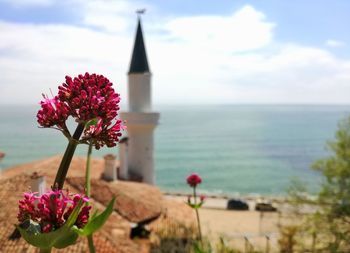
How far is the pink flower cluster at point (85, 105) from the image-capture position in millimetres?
1475

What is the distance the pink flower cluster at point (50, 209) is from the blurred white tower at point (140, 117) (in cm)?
2075

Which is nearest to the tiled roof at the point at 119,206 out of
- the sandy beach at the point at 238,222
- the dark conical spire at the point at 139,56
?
the sandy beach at the point at 238,222

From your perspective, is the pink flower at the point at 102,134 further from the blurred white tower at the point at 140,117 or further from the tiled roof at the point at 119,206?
the blurred white tower at the point at 140,117

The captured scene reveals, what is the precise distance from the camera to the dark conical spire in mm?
22344

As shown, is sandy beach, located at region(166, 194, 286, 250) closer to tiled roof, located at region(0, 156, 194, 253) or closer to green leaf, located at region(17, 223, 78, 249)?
tiled roof, located at region(0, 156, 194, 253)

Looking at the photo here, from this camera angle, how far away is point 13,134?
105m

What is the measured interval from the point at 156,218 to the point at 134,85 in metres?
8.97

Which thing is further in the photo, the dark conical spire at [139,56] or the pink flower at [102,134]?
the dark conical spire at [139,56]

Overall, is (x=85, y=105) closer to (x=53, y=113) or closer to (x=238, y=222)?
(x=53, y=113)

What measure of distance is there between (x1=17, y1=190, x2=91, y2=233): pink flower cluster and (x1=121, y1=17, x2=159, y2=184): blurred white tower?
20.7 m

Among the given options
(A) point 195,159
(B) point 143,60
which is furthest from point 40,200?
(A) point 195,159

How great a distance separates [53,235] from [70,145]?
1.00 ft

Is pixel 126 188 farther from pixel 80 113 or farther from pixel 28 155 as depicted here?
pixel 28 155

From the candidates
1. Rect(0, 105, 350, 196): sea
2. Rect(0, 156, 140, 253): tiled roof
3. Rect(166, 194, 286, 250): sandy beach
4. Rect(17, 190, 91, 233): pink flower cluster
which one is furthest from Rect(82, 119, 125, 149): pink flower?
Rect(0, 105, 350, 196): sea
